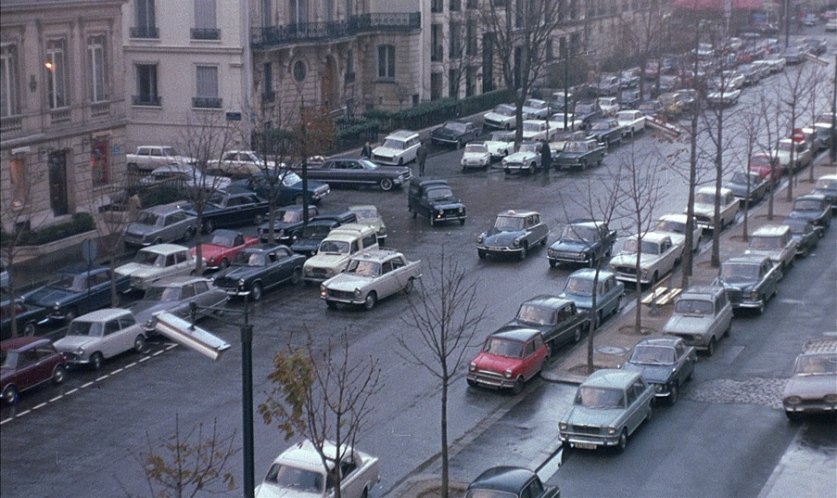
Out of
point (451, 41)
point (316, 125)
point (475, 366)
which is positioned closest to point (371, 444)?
point (475, 366)

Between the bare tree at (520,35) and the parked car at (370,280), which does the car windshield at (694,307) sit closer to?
the parked car at (370,280)

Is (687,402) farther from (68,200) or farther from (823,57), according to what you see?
(823,57)

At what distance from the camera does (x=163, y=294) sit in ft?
126

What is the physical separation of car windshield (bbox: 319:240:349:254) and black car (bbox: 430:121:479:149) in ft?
96.5

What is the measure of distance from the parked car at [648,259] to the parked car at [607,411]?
501 inches

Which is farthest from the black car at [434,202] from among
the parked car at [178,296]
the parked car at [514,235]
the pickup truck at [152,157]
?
the parked car at [178,296]

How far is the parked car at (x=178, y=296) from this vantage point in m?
37.2

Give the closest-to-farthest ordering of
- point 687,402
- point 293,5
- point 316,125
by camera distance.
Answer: point 687,402 < point 316,125 < point 293,5

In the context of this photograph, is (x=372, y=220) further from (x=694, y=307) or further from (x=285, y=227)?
(x=694, y=307)

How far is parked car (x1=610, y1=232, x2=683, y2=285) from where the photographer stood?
43.8m

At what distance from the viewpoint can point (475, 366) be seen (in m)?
33.4

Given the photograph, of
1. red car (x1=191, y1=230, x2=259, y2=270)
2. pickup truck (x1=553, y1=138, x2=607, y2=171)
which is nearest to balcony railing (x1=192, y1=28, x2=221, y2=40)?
pickup truck (x1=553, y1=138, x2=607, y2=171)

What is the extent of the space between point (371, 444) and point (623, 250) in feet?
59.4

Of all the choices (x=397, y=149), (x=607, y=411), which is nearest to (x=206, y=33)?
(x=397, y=149)
